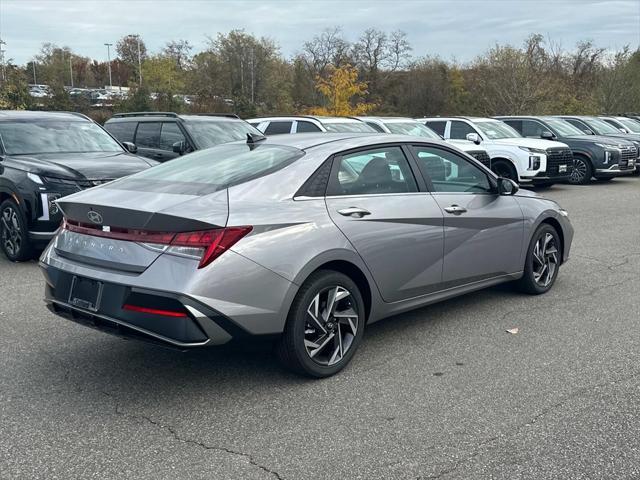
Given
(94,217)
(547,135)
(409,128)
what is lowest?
(94,217)

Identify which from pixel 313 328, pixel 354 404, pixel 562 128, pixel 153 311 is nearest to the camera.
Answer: pixel 153 311

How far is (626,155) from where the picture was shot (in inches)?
692

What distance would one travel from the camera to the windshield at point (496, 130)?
1625 cm

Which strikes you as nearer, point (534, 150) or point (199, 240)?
point (199, 240)

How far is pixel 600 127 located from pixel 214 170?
19523 millimetres

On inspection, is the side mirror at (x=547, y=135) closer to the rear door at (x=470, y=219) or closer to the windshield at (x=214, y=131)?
the windshield at (x=214, y=131)

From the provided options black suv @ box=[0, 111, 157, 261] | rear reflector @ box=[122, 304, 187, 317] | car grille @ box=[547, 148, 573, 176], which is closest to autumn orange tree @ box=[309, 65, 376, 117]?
car grille @ box=[547, 148, 573, 176]

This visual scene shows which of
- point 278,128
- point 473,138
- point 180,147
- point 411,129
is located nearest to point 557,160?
point 473,138

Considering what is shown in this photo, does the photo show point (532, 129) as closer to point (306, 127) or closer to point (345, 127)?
point (345, 127)

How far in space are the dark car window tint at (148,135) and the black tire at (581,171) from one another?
37.6ft

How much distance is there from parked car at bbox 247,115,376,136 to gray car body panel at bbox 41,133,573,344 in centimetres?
871

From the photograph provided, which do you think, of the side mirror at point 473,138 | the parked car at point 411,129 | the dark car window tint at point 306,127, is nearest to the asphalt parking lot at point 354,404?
the dark car window tint at point 306,127

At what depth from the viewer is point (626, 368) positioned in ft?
14.2

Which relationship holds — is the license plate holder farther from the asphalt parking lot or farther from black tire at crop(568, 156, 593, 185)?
black tire at crop(568, 156, 593, 185)
